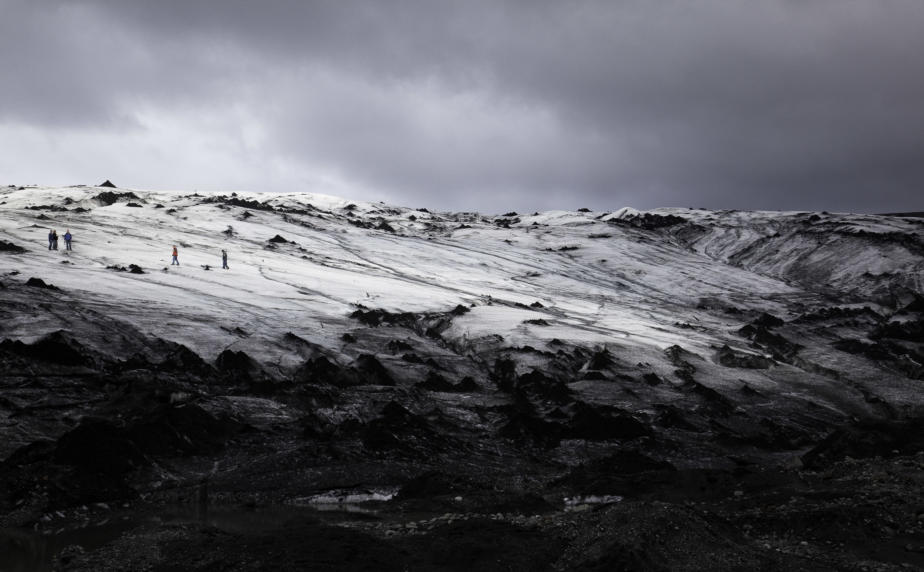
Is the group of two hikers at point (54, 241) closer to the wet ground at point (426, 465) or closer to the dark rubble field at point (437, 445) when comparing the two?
the dark rubble field at point (437, 445)

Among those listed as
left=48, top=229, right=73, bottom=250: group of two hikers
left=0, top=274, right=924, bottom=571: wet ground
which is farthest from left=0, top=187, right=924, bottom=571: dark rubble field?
left=48, top=229, right=73, bottom=250: group of two hikers

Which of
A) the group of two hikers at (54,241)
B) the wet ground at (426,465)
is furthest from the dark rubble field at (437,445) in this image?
the group of two hikers at (54,241)

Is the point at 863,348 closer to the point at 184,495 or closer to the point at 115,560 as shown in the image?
the point at 184,495

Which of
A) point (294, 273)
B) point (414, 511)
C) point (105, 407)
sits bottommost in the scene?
point (414, 511)

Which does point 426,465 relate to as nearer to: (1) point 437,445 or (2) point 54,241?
(1) point 437,445

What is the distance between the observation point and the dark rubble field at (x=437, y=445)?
15.0 meters

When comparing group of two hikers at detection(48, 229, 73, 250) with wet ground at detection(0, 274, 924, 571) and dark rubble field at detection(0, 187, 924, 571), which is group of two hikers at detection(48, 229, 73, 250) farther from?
wet ground at detection(0, 274, 924, 571)

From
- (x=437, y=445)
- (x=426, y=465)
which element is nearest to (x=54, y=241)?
(x=437, y=445)

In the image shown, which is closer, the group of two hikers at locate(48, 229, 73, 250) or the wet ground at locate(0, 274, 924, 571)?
the wet ground at locate(0, 274, 924, 571)

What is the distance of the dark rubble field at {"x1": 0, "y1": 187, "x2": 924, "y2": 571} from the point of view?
49.3 ft

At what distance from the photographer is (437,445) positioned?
2484cm

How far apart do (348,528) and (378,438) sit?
767 centimetres

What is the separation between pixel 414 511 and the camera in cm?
1878

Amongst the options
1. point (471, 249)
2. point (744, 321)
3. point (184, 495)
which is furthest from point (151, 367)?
point (471, 249)
